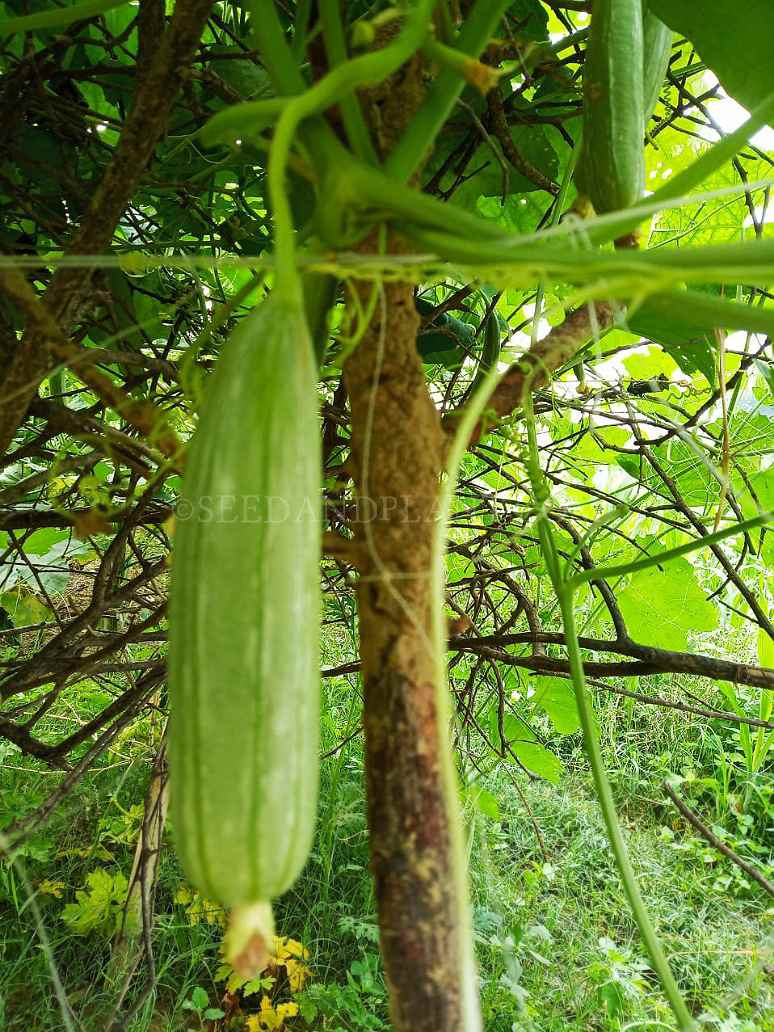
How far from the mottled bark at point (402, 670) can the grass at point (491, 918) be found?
1.43 m

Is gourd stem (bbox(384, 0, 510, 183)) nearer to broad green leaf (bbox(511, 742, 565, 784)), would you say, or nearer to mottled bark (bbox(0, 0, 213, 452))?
mottled bark (bbox(0, 0, 213, 452))

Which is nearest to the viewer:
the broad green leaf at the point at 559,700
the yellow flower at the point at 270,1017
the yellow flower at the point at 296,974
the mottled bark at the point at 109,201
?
the mottled bark at the point at 109,201

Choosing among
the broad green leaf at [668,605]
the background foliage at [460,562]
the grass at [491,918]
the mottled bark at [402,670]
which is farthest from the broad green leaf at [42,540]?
the mottled bark at [402,670]

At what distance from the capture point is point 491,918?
2.15 meters

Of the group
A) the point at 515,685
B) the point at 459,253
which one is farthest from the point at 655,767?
the point at 459,253

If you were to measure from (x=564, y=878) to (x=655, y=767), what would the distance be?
832 mm

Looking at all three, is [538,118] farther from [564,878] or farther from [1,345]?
[564,878]

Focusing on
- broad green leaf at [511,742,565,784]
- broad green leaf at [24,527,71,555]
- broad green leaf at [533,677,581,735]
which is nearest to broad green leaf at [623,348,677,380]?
broad green leaf at [533,677,581,735]

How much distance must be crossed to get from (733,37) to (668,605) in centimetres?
115

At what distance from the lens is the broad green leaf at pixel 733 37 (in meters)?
0.60

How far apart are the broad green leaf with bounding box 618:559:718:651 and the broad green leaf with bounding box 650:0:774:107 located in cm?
104

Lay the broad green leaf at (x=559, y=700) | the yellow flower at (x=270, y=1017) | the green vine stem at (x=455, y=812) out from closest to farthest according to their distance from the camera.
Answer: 1. the green vine stem at (x=455, y=812)
2. the broad green leaf at (x=559, y=700)
3. the yellow flower at (x=270, y=1017)

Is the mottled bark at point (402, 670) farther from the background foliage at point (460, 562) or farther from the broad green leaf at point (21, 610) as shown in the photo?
the broad green leaf at point (21, 610)

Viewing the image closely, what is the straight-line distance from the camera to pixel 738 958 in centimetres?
212
